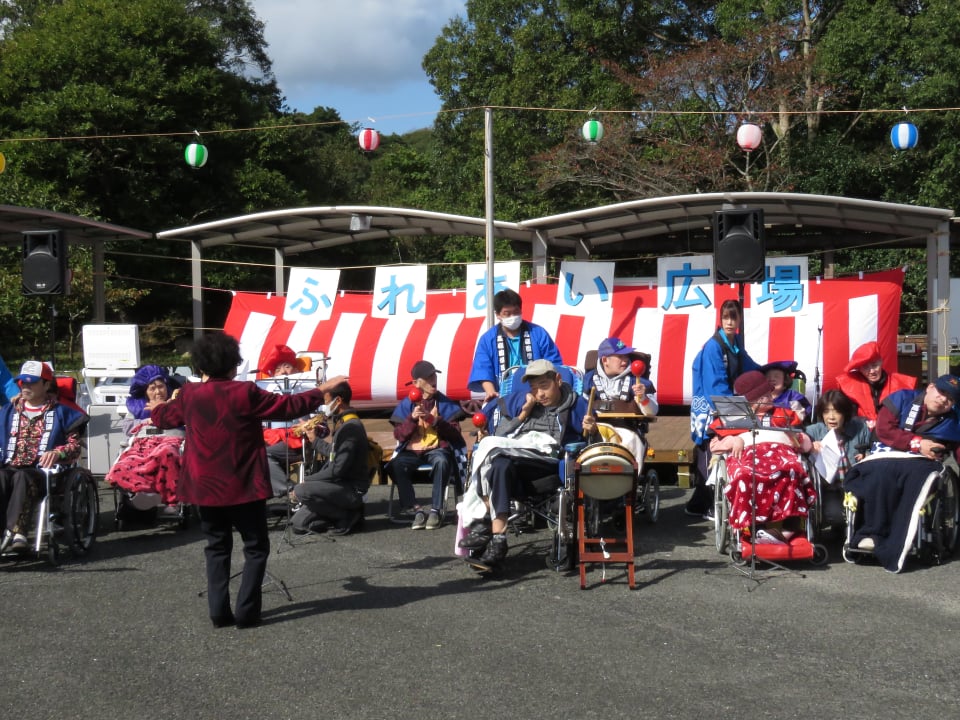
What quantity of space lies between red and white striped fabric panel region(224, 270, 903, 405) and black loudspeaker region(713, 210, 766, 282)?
1.99m

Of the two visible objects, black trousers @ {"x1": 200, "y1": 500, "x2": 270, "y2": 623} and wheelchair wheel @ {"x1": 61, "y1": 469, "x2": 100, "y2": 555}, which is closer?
black trousers @ {"x1": 200, "y1": 500, "x2": 270, "y2": 623}

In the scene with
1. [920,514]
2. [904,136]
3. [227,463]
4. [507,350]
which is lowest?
[920,514]

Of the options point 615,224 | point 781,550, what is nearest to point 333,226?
point 615,224

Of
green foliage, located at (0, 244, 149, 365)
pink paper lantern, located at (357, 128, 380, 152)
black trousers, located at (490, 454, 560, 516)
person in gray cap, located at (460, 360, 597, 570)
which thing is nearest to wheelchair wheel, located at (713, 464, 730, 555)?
person in gray cap, located at (460, 360, 597, 570)

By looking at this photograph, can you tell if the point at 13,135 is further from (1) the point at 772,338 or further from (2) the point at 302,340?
(1) the point at 772,338

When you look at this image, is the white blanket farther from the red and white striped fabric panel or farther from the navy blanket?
the red and white striped fabric panel

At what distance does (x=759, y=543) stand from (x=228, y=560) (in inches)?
119

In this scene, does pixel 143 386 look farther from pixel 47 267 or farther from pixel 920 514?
pixel 920 514

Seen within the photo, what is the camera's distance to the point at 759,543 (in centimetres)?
629

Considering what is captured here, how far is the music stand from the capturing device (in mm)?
6168

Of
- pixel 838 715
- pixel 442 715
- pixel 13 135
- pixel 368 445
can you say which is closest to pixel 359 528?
pixel 368 445

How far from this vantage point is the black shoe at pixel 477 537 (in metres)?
6.09

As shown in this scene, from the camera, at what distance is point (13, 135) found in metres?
24.1

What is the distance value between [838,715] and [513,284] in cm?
868
